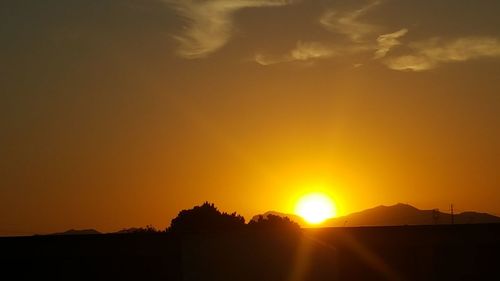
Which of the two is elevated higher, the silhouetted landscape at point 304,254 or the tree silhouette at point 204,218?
the tree silhouette at point 204,218

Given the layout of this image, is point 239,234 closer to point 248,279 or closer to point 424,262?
point 248,279

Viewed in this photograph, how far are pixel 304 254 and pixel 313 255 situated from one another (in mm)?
461

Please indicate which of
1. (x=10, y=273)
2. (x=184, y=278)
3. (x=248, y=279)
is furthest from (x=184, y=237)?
(x=10, y=273)

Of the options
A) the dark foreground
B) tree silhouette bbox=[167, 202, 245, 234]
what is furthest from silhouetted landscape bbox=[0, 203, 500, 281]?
tree silhouette bbox=[167, 202, 245, 234]

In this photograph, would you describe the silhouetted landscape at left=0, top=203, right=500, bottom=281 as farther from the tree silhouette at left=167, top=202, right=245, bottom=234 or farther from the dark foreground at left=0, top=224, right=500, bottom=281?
the tree silhouette at left=167, top=202, right=245, bottom=234

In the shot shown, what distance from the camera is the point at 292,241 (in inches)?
1446

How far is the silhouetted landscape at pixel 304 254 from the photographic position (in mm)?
34188

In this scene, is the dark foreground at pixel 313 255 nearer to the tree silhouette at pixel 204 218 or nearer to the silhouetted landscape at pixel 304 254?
the silhouetted landscape at pixel 304 254

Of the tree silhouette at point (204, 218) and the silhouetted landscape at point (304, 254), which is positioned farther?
the tree silhouette at point (204, 218)

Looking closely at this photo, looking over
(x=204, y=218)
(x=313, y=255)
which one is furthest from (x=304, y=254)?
(x=204, y=218)

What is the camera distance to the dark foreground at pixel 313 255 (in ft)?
112

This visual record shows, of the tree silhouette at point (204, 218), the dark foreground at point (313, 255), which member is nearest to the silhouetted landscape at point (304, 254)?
the dark foreground at point (313, 255)

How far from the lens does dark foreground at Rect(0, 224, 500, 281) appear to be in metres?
34.2

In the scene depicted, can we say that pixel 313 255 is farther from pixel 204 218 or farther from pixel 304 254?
pixel 204 218
